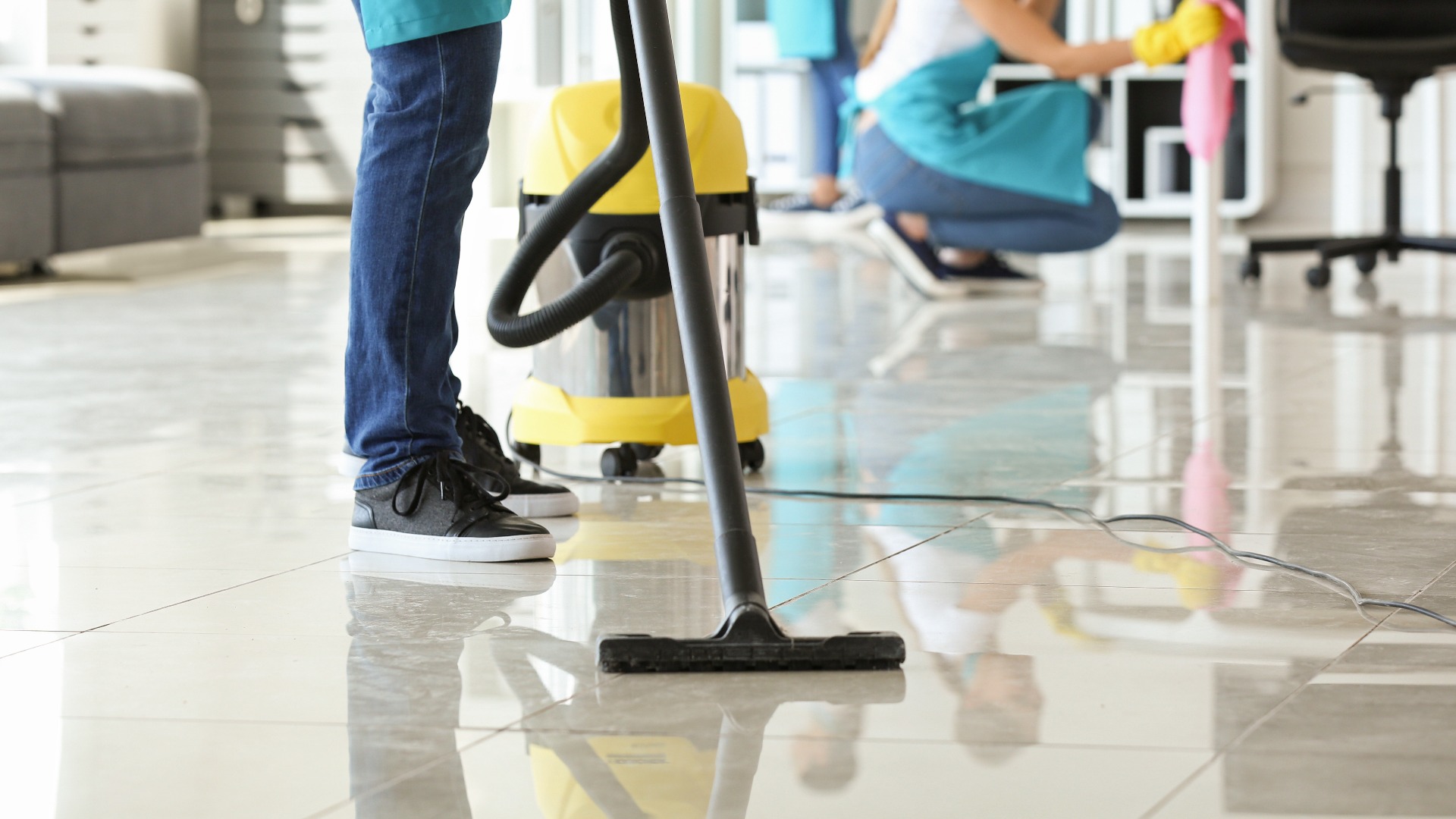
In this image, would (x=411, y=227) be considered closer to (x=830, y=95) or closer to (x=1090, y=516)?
(x=1090, y=516)

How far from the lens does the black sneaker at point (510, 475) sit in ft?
5.59

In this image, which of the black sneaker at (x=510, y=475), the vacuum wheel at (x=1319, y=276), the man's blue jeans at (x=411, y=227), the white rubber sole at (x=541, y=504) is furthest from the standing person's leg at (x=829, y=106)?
the man's blue jeans at (x=411, y=227)

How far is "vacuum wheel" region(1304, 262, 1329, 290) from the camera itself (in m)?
3.98

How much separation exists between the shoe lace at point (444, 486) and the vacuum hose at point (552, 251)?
180 millimetres

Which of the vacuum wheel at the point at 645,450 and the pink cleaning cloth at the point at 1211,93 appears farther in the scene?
the pink cleaning cloth at the point at 1211,93

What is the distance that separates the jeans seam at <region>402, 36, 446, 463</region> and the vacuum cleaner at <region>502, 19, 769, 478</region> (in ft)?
1.12

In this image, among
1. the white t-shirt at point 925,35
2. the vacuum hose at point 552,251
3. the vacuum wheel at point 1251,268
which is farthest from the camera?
the vacuum wheel at point 1251,268

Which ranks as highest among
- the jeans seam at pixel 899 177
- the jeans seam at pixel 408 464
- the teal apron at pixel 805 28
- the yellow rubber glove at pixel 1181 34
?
the teal apron at pixel 805 28

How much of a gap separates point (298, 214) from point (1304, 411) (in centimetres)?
569

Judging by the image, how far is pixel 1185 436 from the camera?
2.13 metres

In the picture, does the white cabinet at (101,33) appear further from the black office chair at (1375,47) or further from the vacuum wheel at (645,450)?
the vacuum wheel at (645,450)

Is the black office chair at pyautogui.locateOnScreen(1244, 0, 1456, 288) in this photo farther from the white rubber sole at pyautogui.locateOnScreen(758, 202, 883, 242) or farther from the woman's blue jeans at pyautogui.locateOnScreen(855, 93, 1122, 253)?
the white rubber sole at pyautogui.locateOnScreen(758, 202, 883, 242)

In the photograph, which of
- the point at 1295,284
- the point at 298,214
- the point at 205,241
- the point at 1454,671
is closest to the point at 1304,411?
the point at 1454,671

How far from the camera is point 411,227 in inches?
59.0
